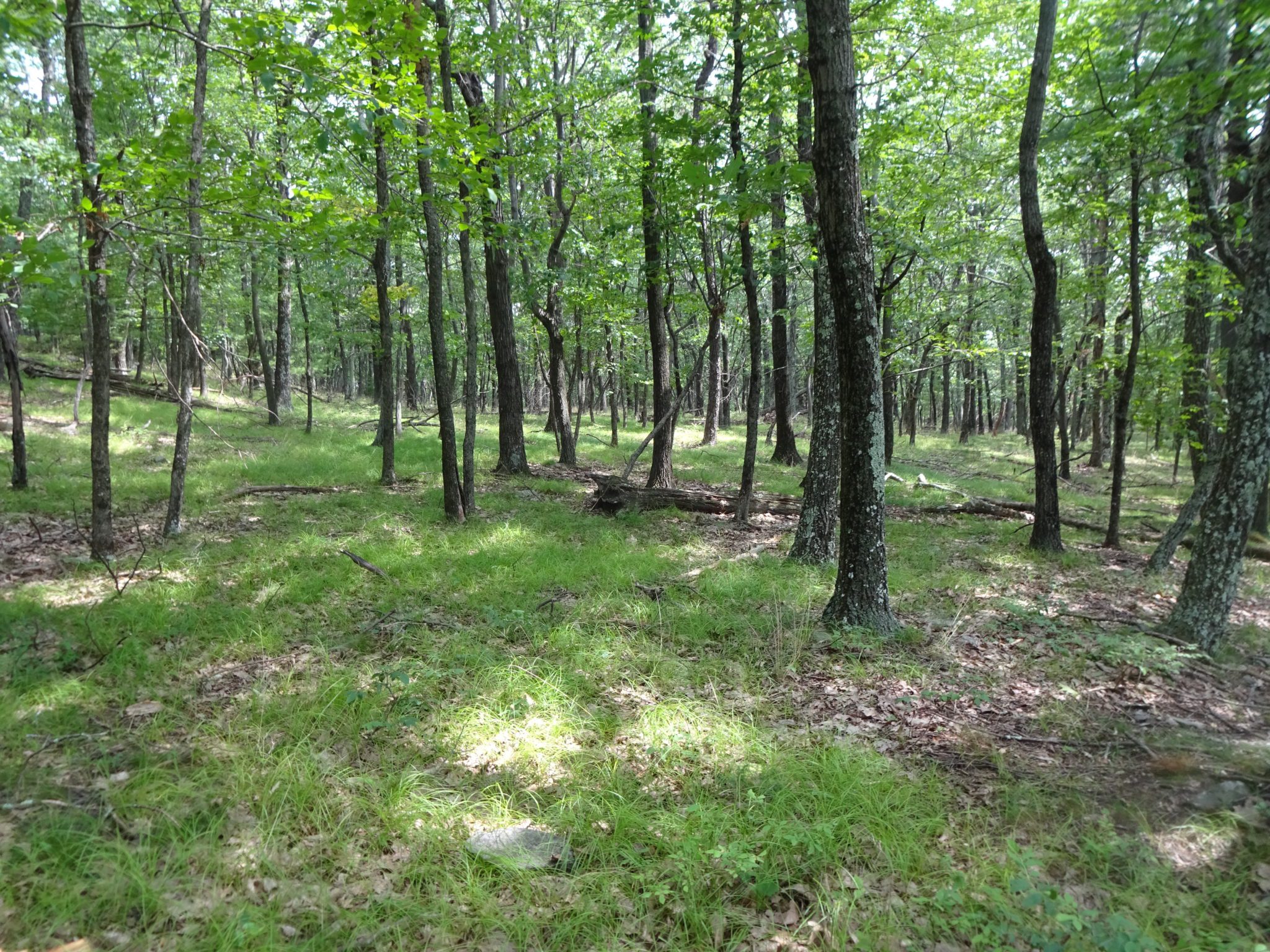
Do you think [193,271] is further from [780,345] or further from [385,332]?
[780,345]

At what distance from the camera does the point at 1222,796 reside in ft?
11.5

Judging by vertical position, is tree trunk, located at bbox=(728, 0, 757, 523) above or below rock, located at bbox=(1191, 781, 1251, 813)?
above

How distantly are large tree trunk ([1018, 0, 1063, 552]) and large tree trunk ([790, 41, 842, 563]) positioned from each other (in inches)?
114

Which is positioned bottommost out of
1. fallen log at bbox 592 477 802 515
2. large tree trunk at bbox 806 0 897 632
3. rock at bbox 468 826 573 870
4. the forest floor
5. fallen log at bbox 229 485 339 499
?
rock at bbox 468 826 573 870

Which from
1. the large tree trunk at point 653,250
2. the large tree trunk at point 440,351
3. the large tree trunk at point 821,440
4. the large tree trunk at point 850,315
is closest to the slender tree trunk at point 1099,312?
the large tree trunk at point 821,440

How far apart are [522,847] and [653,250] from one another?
32.5ft

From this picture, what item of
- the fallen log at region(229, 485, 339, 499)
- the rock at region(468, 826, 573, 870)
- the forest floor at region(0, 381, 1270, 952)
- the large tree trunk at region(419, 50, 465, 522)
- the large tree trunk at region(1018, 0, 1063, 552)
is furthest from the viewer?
the fallen log at region(229, 485, 339, 499)

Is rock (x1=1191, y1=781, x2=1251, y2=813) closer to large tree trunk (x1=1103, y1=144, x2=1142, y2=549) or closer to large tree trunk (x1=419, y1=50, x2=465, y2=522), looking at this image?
large tree trunk (x1=1103, y1=144, x2=1142, y2=549)

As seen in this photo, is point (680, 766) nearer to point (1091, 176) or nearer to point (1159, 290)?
point (1091, 176)

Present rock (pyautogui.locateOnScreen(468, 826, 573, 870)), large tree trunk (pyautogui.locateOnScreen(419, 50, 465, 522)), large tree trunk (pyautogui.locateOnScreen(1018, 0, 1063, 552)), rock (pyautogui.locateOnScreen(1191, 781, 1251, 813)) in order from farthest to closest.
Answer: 1. large tree trunk (pyautogui.locateOnScreen(419, 50, 465, 522))
2. large tree trunk (pyautogui.locateOnScreen(1018, 0, 1063, 552))
3. rock (pyautogui.locateOnScreen(1191, 781, 1251, 813))
4. rock (pyautogui.locateOnScreen(468, 826, 573, 870))

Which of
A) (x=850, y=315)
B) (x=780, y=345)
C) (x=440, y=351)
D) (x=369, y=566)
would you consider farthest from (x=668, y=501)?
(x=780, y=345)

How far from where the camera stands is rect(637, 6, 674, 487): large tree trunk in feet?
29.9

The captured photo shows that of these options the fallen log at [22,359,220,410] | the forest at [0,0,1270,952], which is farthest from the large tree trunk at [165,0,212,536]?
the fallen log at [22,359,220,410]

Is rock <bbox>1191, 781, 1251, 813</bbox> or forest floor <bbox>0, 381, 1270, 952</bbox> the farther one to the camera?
rock <bbox>1191, 781, 1251, 813</bbox>
